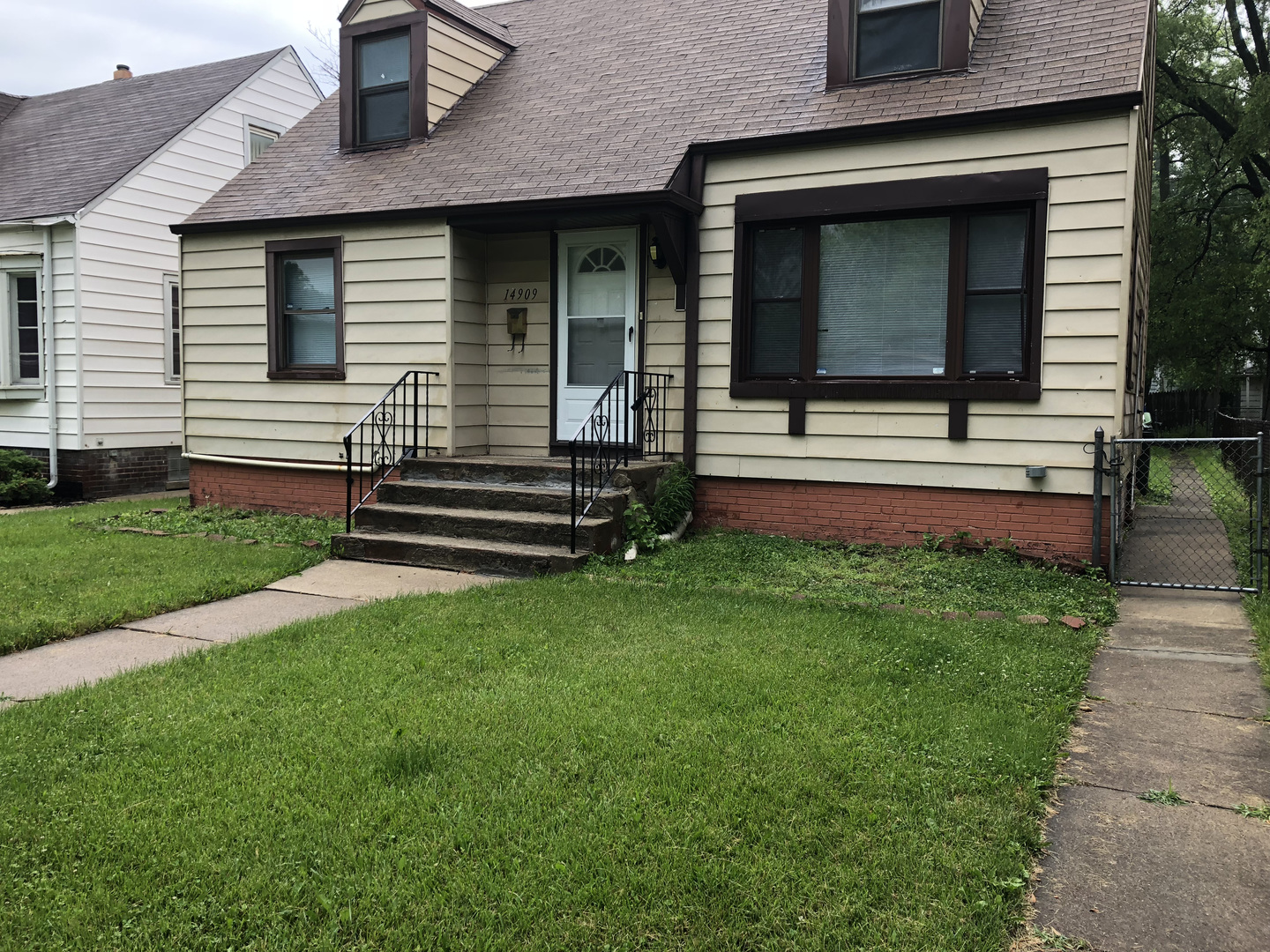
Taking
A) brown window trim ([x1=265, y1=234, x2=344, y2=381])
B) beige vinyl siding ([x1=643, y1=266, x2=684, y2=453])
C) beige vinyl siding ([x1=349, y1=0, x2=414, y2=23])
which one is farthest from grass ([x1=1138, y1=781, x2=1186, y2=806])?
beige vinyl siding ([x1=349, y1=0, x2=414, y2=23])

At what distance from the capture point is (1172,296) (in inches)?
810

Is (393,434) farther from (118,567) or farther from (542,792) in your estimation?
(542,792)

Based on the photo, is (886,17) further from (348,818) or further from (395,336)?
(348,818)

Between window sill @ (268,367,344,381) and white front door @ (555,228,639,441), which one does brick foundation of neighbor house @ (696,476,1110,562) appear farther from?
window sill @ (268,367,344,381)

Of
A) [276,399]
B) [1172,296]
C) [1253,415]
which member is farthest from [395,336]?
[1253,415]

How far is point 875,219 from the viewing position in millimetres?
8016

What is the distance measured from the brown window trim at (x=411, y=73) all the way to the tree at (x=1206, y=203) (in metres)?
15.2

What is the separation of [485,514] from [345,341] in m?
3.00

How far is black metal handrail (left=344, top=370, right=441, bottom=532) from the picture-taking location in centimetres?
920

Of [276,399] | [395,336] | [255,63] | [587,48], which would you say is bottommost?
[276,399]

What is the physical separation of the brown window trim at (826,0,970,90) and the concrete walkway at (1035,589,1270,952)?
518cm

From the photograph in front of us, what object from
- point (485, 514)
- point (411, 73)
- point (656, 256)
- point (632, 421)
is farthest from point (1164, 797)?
point (411, 73)

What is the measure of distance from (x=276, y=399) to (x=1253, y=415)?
29.3m

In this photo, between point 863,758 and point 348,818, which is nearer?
point 348,818
